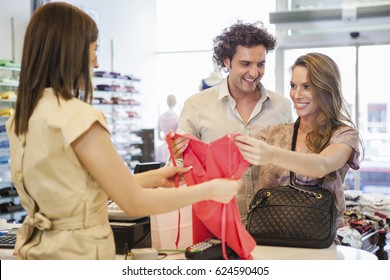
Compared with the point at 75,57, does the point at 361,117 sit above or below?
below

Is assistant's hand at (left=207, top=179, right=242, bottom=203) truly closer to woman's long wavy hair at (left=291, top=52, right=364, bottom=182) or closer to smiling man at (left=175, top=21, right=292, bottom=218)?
woman's long wavy hair at (left=291, top=52, right=364, bottom=182)

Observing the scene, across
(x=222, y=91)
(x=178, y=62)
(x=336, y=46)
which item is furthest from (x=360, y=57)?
(x=222, y=91)

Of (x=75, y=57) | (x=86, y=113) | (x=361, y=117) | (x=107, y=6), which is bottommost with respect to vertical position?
(x=361, y=117)

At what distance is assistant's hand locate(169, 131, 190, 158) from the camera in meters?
2.16

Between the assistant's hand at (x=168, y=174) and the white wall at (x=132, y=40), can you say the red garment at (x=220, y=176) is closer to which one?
the assistant's hand at (x=168, y=174)

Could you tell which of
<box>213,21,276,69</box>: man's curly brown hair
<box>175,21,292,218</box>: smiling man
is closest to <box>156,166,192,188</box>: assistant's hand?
<box>175,21,292,218</box>: smiling man

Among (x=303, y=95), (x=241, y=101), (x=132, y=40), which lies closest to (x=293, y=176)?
(x=303, y=95)

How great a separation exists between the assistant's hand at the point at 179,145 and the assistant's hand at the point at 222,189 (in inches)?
16.4

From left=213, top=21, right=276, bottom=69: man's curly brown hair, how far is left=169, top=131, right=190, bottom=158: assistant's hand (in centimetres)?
91

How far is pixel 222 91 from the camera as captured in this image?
2975mm

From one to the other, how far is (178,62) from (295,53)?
2567 mm
